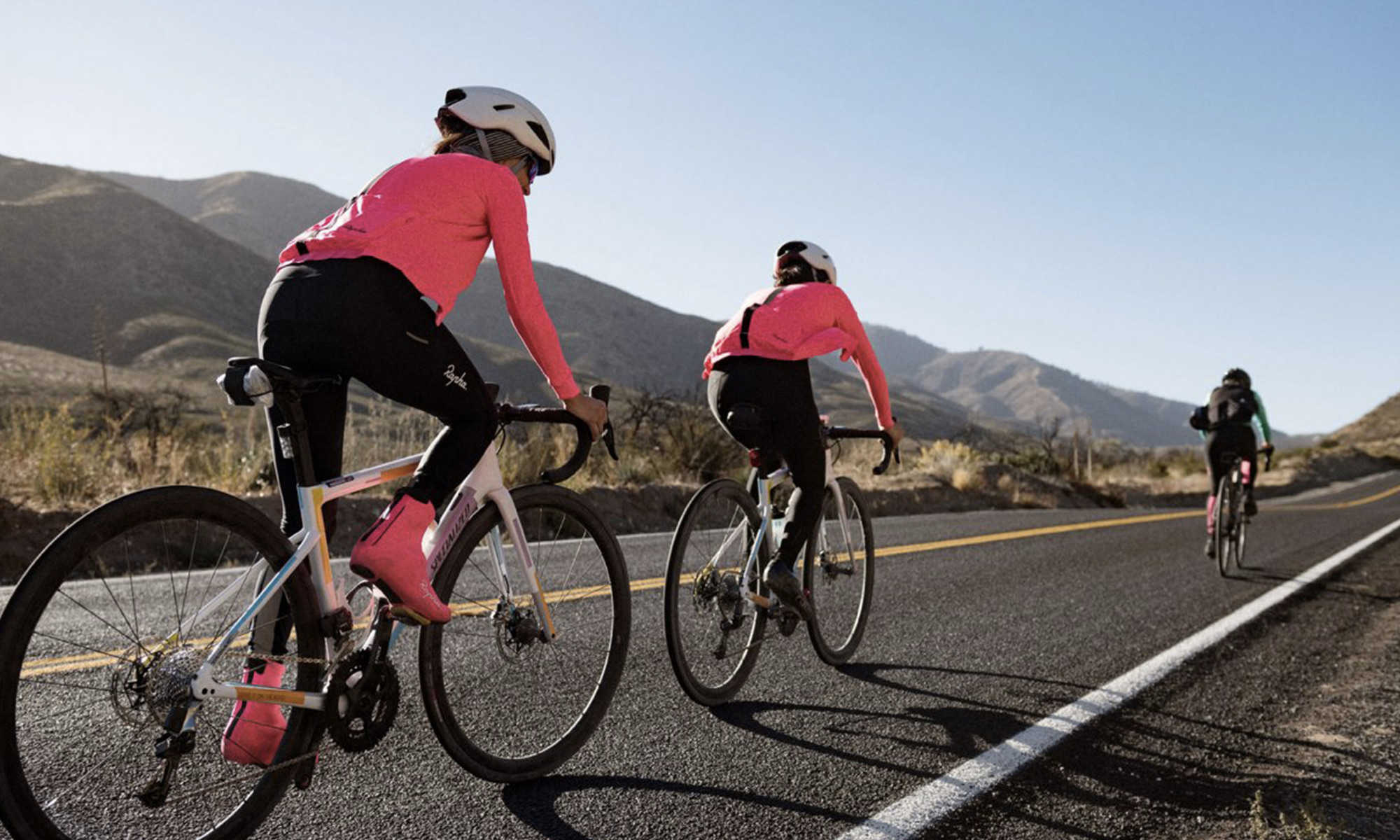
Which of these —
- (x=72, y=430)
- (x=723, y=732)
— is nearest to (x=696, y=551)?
(x=723, y=732)

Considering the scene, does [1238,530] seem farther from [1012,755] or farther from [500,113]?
[500,113]

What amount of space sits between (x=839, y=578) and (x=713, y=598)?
3.53ft

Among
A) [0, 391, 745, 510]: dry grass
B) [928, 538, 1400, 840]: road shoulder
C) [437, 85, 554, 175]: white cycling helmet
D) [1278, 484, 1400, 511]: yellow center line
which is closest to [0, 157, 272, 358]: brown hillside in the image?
[0, 391, 745, 510]: dry grass

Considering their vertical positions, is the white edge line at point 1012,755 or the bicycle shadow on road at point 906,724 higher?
the white edge line at point 1012,755

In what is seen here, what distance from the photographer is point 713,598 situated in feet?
14.1

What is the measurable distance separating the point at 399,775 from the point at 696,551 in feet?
5.07

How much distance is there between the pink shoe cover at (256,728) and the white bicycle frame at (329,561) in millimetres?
74

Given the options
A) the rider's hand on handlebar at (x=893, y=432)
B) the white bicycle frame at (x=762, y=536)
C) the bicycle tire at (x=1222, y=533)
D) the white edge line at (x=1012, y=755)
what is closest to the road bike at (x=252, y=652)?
the white bicycle frame at (x=762, y=536)

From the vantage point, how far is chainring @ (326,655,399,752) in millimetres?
2678

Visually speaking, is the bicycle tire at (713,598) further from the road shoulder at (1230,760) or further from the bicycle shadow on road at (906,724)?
the road shoulder at (1230,760)

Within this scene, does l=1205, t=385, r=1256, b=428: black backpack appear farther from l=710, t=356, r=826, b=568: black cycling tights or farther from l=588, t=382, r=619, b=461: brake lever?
l=588, t=382, r=619, b=461: brake lever

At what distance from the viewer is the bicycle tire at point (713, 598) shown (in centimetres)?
400

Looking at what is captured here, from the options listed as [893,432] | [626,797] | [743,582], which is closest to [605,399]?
[626,797]

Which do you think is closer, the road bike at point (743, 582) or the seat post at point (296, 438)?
the seat post at point (296, 438)
